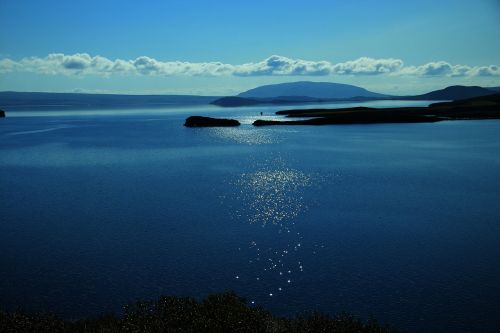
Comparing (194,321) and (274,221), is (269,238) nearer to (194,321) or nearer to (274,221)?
Answer: (274,221)

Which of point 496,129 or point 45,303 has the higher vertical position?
point 496,129

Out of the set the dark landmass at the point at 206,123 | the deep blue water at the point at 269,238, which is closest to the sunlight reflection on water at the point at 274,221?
the deep blue water at the point at 269,238

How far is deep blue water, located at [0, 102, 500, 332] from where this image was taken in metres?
23.8

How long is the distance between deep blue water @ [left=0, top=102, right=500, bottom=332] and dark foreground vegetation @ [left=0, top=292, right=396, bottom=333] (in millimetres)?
1944

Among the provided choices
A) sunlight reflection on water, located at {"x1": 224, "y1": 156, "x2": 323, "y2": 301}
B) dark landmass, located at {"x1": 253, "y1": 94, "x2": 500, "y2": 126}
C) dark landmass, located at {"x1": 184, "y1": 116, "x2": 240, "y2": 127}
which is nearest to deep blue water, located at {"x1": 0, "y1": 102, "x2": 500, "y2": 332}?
sunlight reflection on water, located at {"x1": 224, "y1": 156, "x2": 323, "y2": 301}

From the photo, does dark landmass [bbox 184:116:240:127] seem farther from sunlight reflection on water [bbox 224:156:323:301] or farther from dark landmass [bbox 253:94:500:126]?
sunlight reflection on water [bbox 224:156:323:301]

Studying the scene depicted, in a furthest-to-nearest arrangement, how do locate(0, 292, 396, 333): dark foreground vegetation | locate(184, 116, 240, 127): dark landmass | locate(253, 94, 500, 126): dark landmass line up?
locate(184, 116, 240, 127): dark landmass → locate(253, 94, 500, 126): dark landmass → locate(0, 292, 396, 333): dark foreground vegetation

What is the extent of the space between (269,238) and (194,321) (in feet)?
47.5

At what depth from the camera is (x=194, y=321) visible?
19500mm

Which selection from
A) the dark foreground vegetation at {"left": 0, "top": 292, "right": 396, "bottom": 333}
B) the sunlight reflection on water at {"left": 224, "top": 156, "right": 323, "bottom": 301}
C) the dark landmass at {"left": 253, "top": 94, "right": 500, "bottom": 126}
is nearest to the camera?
the dark foreground vegetation at {"left": 0, "top": 292, "right": 396, "bottom": 333}

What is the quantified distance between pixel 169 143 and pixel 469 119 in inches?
4954

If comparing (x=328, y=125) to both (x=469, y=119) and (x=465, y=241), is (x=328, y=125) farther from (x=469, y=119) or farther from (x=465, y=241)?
(x=465, y=241)

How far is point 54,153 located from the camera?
93.9 m

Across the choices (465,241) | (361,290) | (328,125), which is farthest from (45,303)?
(328,125)
